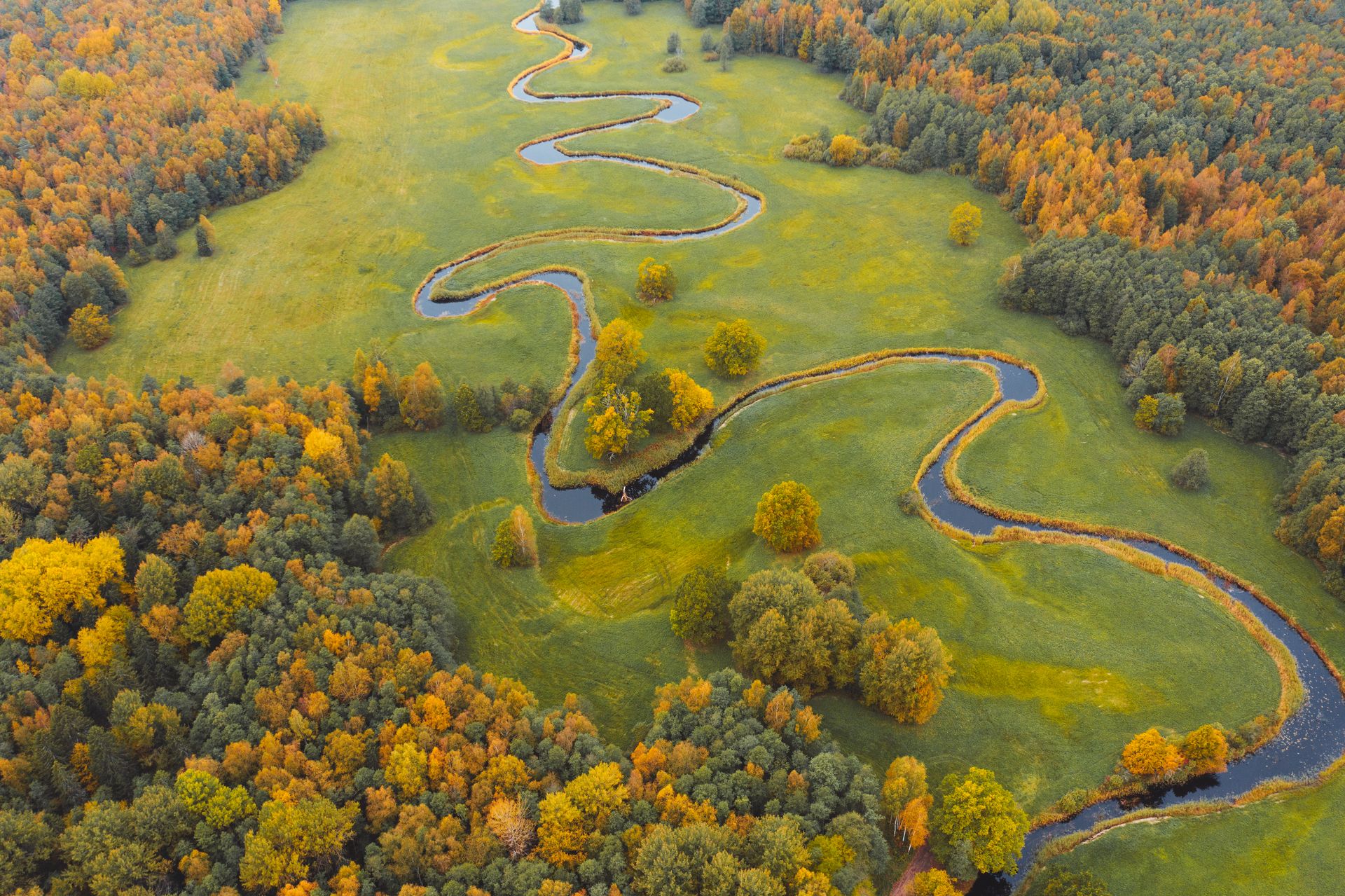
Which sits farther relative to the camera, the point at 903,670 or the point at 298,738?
the point at 903,670

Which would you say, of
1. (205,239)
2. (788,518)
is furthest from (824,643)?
(205,239)

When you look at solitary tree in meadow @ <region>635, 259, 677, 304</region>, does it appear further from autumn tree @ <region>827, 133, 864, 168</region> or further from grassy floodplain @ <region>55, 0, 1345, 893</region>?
autumn tree @ <region>827, 133, 864, 168</region>

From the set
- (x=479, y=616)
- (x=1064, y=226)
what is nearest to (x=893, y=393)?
(x=1064, y=226)

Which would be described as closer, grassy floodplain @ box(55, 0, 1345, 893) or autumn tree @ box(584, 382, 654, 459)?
grassy floodplain @ box(55, 0, 1345, 893)

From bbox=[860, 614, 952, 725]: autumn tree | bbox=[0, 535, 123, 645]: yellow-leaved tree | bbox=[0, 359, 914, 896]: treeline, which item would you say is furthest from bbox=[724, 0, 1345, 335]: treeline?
bbox=[0, 535, 123, 645]: yellow-leaved tree

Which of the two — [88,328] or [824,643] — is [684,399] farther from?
[88,328]
